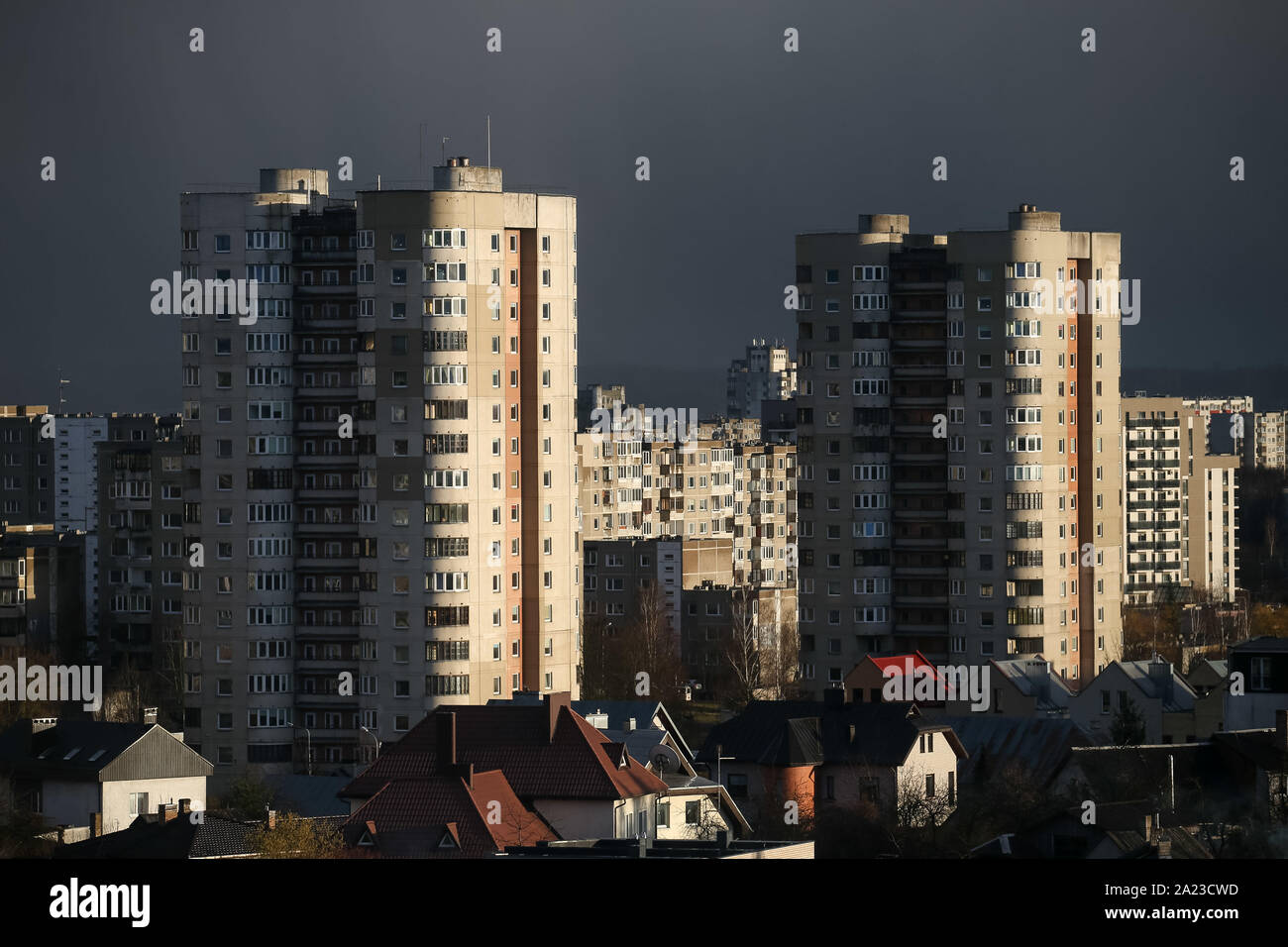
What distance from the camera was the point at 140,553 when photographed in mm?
45969

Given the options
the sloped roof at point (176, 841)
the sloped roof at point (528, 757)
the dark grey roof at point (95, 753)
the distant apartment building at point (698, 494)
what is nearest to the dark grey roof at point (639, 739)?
the sloped roof at point (528, 757)

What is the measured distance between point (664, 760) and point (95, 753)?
7.66m

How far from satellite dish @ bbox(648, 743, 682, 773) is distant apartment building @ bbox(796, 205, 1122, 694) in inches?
582

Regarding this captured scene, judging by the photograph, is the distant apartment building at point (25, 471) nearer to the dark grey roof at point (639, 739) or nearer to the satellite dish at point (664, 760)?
the dark grey roof at point (639, 739)

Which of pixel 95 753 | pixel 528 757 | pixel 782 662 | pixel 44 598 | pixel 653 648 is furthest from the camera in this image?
pixel 44 598

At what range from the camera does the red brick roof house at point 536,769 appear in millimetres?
22188

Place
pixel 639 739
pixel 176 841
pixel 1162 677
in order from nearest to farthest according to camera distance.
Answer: pixel 176 841
pixel 639 739
pixel 1162 677

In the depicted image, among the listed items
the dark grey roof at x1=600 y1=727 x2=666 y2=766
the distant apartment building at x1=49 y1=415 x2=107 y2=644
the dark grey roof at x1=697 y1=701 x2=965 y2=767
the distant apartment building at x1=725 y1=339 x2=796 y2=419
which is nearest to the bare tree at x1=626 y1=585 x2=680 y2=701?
the dark grey roof at x1=600 y1=727 x2=666 y2=766

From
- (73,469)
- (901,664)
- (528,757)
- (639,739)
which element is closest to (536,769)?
(528,757)

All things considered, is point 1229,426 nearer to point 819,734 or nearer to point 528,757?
point 819,734

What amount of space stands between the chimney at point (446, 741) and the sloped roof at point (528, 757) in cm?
13

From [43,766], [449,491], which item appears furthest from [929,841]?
[449,491]

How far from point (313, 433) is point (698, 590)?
53.5 feet

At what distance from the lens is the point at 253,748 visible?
35719mm
